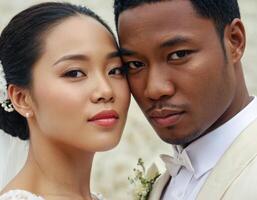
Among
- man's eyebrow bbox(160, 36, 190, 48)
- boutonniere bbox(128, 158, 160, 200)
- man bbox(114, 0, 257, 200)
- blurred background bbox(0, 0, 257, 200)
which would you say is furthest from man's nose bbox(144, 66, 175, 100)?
blurred background bbox(0, 0, 257, 200)

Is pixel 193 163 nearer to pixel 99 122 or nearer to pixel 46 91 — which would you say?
pixel 99 122

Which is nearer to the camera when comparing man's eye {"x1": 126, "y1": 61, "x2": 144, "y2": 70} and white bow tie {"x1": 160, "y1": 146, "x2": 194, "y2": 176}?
man's eye {"x1": 126, "y1": 61, "x2": 144, "y2": 70}

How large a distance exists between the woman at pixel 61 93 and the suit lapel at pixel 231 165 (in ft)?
1.68

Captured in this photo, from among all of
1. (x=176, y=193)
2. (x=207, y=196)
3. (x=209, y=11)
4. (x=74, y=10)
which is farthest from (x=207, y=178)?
(x=74, y=10)

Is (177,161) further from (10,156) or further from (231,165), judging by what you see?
(10,156)

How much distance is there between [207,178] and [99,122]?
0.55 meters

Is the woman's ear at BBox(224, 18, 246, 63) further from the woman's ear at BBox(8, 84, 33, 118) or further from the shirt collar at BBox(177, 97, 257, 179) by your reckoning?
the woman's ear at BBox(8, 84, 33, 118)

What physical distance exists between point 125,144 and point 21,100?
5302mm

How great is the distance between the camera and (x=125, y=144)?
339 inches

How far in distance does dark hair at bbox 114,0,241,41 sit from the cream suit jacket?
48cm

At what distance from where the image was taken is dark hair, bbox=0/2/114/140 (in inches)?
129

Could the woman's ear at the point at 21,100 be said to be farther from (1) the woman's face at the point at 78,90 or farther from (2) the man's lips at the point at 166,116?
(2) the man's lips at the point at 166,116

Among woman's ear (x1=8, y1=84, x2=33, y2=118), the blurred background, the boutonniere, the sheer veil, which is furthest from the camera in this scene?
the blurred background

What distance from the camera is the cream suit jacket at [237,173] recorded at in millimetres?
2875
